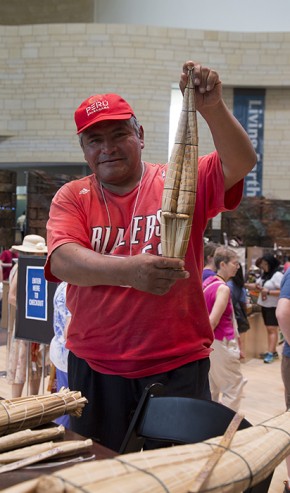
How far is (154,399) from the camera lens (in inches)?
73.7

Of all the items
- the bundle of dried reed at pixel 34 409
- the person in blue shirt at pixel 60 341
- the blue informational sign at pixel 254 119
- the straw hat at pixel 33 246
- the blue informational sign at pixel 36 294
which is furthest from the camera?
the blue informational sign at pixel 254 119

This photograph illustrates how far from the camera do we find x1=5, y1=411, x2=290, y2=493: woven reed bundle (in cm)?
75

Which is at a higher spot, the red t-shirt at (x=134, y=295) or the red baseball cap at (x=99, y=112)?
the red baseball cap at (x=99, y=112)

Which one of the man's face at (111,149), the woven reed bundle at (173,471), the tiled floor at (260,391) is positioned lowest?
the tiled floor at (260,391)

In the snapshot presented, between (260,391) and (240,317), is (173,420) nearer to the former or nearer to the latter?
(240,317)

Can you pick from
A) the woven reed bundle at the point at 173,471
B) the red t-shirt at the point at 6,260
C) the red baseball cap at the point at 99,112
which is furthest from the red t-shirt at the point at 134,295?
the red t-shirt at the point at 6,260

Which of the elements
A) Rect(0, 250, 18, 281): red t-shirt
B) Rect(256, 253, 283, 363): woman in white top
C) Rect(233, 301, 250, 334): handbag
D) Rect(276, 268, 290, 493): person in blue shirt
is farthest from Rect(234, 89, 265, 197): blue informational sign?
Rect(276, 268, 290, 493): person in blue shirt

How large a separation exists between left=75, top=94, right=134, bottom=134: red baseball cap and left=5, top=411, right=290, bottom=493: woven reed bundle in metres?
1.27

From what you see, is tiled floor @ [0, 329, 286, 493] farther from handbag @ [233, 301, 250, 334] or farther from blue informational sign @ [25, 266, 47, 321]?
blue informational sign @ [25, 266, 47, 321]

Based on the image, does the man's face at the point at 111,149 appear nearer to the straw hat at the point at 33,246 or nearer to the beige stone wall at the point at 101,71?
the straw hat at the point at 33,246

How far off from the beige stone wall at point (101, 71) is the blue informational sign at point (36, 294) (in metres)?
14.7

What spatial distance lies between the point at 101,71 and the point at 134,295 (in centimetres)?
1800

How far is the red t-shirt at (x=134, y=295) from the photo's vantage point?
6.56ft

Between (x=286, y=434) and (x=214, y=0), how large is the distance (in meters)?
20.9
